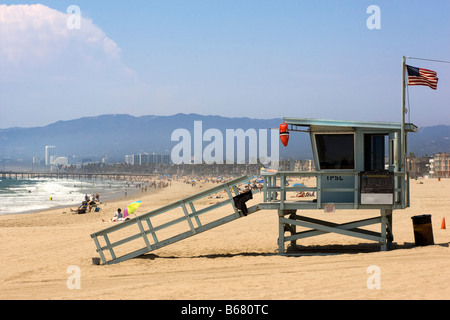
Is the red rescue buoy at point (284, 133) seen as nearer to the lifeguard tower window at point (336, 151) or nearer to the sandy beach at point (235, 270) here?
the lifeguard tower window at point (336, 151)

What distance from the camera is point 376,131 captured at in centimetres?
1245

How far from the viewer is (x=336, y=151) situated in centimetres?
1267

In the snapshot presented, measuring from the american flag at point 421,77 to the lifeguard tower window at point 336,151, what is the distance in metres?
2.36

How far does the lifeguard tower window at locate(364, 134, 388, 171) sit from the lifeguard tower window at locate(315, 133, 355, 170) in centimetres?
37

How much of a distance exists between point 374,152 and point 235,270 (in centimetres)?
488

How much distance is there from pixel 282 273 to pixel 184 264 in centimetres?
333

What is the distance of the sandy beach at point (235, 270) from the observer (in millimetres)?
8305

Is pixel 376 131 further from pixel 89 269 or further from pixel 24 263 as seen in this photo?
pixel 24 263

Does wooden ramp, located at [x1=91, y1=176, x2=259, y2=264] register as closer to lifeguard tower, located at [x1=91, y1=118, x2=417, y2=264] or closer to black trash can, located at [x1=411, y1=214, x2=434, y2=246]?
lifeguard tower, located at [x1=91, y1=118, x2=417, y2=264]

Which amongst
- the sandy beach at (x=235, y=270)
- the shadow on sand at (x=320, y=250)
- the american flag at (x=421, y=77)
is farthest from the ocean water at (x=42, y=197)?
the american flag at (x=421, y=77)

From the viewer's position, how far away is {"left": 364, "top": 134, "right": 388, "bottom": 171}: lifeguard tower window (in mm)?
12539

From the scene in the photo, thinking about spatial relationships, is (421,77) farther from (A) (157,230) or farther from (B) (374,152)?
(A) (157,230)

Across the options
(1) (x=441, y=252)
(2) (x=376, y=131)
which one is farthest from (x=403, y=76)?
(1) (x=441, y=252)
